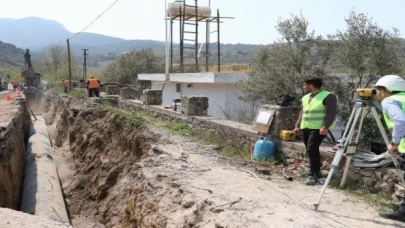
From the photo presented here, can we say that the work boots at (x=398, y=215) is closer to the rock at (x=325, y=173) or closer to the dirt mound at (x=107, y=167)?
the rock at (x=325, y=173)

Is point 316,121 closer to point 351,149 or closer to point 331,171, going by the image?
point 351,149

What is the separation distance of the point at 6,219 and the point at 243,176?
3408 millimetres

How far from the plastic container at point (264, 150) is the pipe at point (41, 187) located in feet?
14.2

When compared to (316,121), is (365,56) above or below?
above

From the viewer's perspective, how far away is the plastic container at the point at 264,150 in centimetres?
771

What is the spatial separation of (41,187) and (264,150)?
244 inches

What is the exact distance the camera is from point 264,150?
772 cm

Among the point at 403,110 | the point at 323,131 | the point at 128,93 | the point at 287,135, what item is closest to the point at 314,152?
the point at 323,131

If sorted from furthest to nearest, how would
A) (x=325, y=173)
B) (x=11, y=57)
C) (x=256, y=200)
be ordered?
(x=11, y=57), (x=325, y=173), (x=256, y=200)

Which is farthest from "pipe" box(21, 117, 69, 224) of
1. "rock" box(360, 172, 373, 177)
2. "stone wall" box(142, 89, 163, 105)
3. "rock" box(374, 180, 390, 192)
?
"rock" box(374, 180, 390, 192)

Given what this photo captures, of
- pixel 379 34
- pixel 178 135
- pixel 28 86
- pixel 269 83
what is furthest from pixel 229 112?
pixel 28 86

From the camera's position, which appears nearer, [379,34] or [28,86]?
[379,34]

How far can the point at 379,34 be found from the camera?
9.48 meters

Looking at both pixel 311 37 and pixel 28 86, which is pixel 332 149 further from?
pixel 28 86
